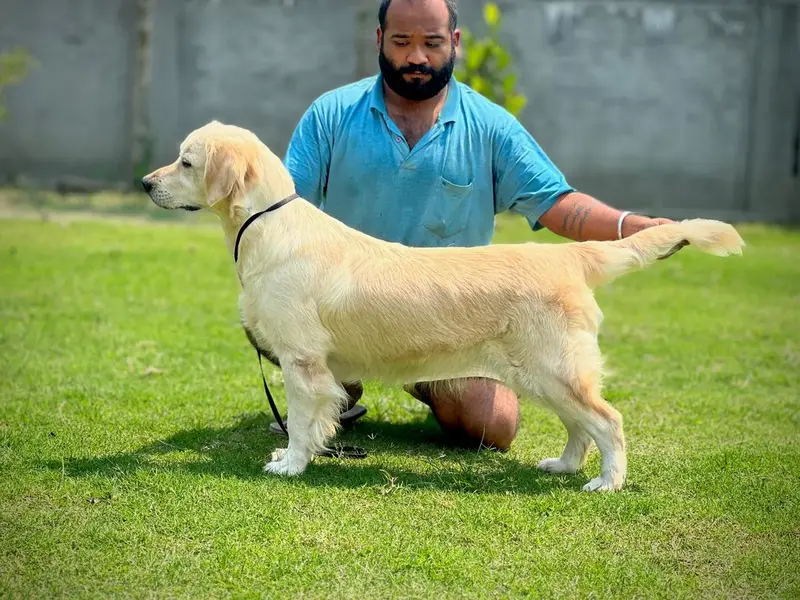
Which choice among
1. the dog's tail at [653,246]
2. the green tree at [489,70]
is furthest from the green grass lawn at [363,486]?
the green tree at [489,70]

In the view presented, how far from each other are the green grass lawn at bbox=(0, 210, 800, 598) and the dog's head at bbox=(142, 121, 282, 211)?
3.99 feet

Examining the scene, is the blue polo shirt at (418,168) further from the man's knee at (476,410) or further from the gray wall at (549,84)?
the gray wall at (549,84)

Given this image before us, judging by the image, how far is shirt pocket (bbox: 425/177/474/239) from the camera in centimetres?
487

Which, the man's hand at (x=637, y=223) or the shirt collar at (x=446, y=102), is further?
the shirt collar at (x=446, y=102)

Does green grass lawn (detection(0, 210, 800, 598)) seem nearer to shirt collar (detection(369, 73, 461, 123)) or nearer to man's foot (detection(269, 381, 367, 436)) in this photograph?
man's foot (detection(269, 381, 367, 436))

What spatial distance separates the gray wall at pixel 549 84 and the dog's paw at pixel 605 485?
10792 mm

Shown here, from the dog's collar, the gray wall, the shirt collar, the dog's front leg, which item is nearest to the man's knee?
the dog's front leg

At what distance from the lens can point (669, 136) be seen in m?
14.4

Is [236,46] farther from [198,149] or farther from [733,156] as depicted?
[198,149]

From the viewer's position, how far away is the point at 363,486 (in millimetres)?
4059

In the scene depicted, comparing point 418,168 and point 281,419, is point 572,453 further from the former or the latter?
point 418,168

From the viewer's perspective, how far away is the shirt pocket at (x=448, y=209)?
4.87 m

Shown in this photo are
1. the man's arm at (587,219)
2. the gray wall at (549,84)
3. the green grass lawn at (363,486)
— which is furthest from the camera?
the gray wall at (549,84)

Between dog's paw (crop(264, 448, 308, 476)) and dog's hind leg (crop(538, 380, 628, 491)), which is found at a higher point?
dog's hind leg (crop(538, 380, 628, 491))
